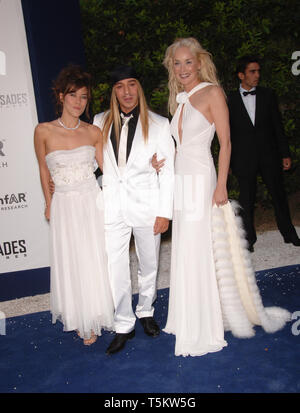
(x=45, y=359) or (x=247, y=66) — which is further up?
(x=247, y=66)

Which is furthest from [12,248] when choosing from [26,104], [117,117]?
[117,117]

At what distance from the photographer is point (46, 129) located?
9.96 ft

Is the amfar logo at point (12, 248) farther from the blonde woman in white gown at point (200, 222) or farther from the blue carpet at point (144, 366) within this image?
the blonde woman in white gown at point (200, 222)

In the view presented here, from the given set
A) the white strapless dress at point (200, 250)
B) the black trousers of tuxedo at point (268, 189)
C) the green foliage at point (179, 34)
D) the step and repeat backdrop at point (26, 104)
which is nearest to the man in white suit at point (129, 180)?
the white strapless dress at point (200, 250)

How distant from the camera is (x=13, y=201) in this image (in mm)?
4188

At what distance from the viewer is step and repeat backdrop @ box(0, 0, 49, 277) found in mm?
3947

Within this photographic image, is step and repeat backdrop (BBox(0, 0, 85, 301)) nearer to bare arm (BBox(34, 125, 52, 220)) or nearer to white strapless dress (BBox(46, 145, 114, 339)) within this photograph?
bare arm (BBox(34, 125, 52, 220))

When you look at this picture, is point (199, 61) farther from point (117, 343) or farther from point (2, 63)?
point (117, 343)

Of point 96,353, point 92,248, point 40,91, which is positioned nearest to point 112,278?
point 92,248

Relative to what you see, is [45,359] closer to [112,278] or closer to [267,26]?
[112,278]

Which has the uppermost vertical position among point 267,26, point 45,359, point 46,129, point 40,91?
point 267,26

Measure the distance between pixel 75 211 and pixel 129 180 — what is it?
472mm
